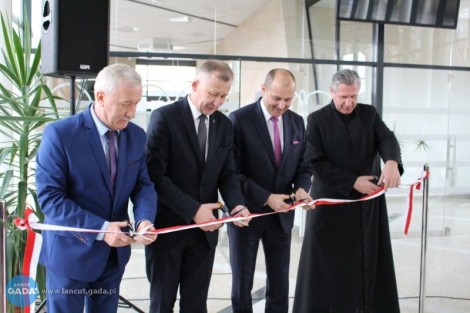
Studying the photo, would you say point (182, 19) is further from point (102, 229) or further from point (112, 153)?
point (102, 229)

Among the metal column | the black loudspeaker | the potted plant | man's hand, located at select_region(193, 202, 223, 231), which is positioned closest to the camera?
man's hand, located at select_region(193, 202, 223, 231)

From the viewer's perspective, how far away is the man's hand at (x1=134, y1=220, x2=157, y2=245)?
2084 millimetres

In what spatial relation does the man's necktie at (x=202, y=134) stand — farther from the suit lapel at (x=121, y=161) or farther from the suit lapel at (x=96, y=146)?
the suit lapel at (x=96, y=146)

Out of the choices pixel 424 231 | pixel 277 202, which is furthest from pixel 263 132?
pixel 424 231

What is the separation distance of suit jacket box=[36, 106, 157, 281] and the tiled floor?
1.91 metres

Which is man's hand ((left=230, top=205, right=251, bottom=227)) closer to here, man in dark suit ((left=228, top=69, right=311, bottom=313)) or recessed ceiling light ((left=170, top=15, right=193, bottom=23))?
man in dark suit ((left=228, top=69, right=311, bottom=313))

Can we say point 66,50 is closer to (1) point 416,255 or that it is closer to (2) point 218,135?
(2) point 218,135

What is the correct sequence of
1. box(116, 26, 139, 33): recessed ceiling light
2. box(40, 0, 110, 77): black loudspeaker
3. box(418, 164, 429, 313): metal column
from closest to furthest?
1. box(40, 0, 110, 77): black loudspeaker
2. box(418, 164, 429, 313): metal column
3. box(116, 26, 139, 33): recessed ceiling light

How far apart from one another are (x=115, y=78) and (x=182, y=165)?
69 cm

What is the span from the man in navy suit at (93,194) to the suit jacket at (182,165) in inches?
9.7

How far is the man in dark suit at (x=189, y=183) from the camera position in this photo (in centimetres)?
250

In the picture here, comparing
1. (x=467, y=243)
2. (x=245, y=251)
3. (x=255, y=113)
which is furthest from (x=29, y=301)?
(x=467, y=243)

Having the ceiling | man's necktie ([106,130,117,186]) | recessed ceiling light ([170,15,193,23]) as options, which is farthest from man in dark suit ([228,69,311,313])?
recessed ceiling light ([170,15,193,23])

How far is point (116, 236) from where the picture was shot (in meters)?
2.01
